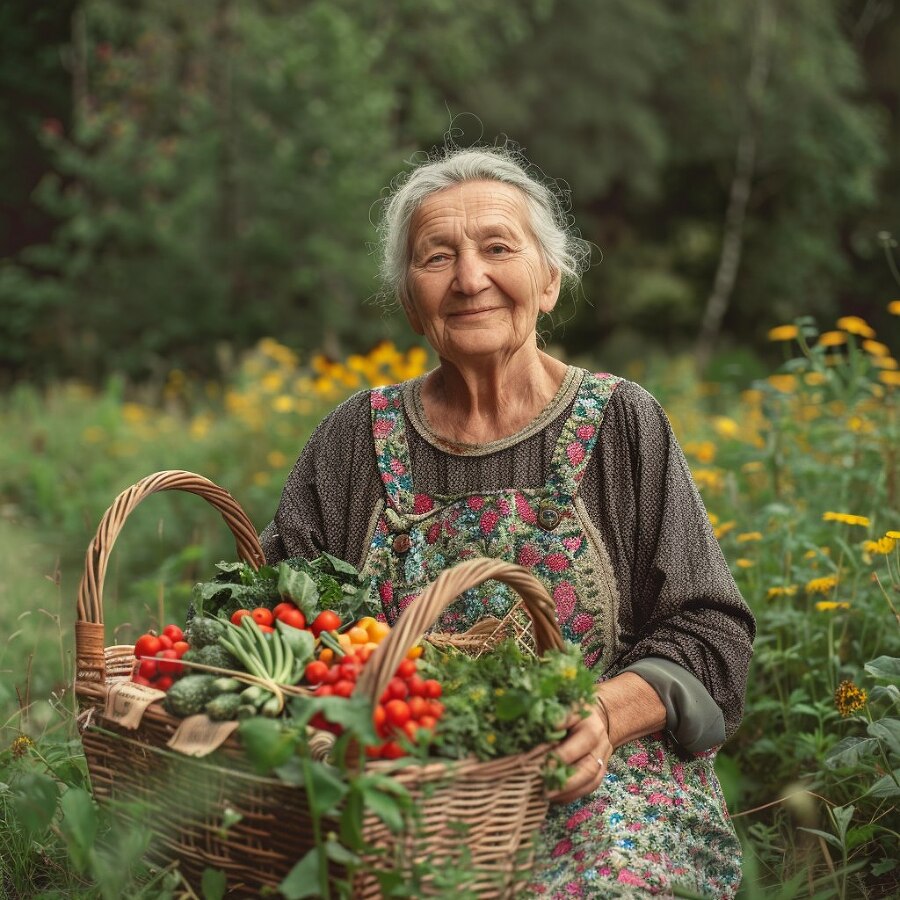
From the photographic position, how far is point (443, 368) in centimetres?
260

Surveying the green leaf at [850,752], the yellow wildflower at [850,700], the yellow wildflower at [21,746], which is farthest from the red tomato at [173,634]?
the yellow wildflower at [850,700]

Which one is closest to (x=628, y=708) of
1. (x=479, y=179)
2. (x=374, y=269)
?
(x=479, y=179)

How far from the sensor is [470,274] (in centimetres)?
237

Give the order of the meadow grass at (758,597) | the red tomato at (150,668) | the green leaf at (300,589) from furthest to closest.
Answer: the meadow grass at (758,597), the green leaf at (300,589), the red tomato at (150,668)

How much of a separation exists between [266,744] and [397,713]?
0.63ft

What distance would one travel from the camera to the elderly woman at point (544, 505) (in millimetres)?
2156

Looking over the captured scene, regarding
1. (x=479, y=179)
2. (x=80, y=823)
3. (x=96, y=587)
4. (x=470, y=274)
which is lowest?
(x=80, y=823)

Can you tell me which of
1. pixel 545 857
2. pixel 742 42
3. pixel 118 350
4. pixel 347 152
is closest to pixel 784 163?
pixel 742 42

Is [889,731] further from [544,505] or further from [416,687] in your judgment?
[416,687]

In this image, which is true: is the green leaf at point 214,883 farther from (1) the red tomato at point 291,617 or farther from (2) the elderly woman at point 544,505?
(2) the elderly woman at point 544,505

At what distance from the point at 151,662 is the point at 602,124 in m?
16.7

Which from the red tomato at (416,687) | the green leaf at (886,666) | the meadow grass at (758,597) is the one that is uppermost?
the red tomato at (416,687)

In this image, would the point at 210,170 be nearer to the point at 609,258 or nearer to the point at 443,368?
the point at 609,258

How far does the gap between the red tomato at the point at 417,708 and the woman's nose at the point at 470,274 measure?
993 mm
